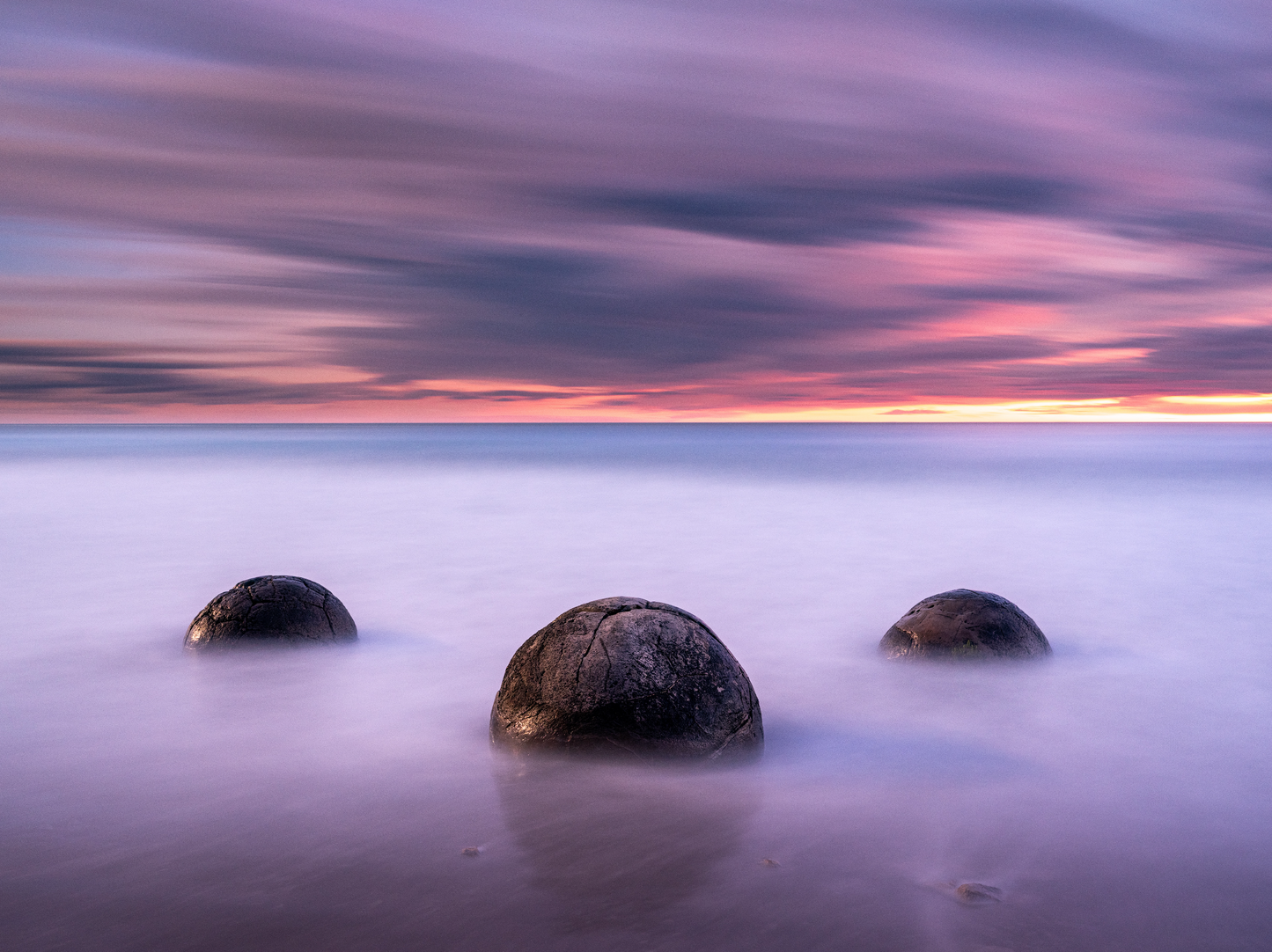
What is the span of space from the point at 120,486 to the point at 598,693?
30.6m

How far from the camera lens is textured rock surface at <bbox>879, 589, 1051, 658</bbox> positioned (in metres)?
7.18

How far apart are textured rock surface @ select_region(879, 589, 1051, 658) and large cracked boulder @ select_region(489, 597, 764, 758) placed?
278 cm

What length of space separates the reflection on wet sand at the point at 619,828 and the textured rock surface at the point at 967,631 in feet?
10.0

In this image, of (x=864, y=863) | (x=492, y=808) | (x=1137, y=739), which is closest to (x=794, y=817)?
(x=864, y=863)

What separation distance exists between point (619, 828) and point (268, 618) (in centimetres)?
427

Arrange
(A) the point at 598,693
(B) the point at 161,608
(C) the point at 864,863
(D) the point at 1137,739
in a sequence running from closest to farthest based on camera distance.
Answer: (C) the point at 864,863, (A) the point at 598,693, (D) the point at 1137,739, (B) the point at 161,608

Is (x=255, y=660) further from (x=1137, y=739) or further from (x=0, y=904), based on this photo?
(x=1137, y=739)

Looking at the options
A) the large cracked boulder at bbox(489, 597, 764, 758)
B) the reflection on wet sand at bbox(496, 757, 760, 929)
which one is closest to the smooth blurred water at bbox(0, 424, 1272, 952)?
the reflection on wet sand at bbox(496, 757, 760, 929)

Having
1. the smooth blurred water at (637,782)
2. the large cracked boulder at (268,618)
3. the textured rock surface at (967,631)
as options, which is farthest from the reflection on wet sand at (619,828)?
the large cracked boulder at (268,618)

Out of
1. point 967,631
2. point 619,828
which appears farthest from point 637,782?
point 967,631

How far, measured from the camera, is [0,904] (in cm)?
358

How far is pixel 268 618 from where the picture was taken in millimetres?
7391

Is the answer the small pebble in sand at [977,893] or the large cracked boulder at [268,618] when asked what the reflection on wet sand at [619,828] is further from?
the large cracked boulder at [268,618]

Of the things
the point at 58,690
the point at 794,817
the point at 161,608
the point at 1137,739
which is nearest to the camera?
the point at 794,817
